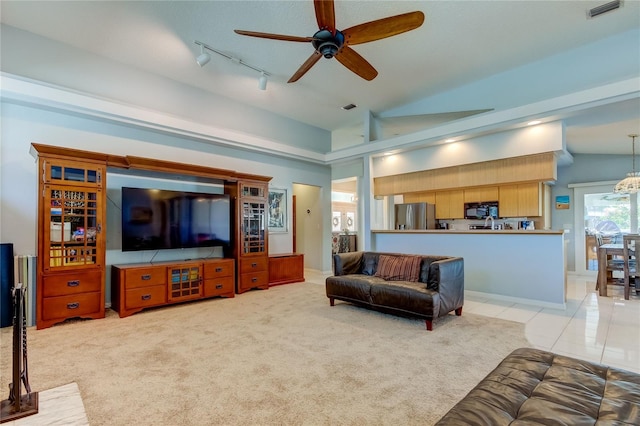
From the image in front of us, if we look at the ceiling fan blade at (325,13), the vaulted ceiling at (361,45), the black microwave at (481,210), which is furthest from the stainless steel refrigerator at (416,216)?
the ceiling fan blade at (325,13)

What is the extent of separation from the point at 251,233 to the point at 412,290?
309 centimetres

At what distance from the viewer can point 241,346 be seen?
2.96 meters

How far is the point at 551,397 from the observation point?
130 centimetres

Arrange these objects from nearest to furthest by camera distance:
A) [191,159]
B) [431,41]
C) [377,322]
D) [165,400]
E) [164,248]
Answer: [165,400] < [377,322] < [431,41] < [164,248] < [191,159]

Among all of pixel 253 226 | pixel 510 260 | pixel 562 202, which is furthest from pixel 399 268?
pixel 562 202

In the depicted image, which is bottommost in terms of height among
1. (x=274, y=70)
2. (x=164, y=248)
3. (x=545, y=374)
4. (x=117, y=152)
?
(x=545, y=374)

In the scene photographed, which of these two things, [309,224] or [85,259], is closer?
[85,259]

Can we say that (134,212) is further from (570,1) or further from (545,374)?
(570,1)

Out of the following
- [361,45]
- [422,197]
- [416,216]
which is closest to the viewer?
[361,45]

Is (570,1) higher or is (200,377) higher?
(570,1)

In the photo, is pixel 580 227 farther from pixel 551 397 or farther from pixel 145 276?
pixel 145 276

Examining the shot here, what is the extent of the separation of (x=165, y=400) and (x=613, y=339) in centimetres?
406

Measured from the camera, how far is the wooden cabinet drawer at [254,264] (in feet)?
17.6

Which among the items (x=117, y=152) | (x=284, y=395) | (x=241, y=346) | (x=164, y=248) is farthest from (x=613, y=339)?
(x=117, y=152)
